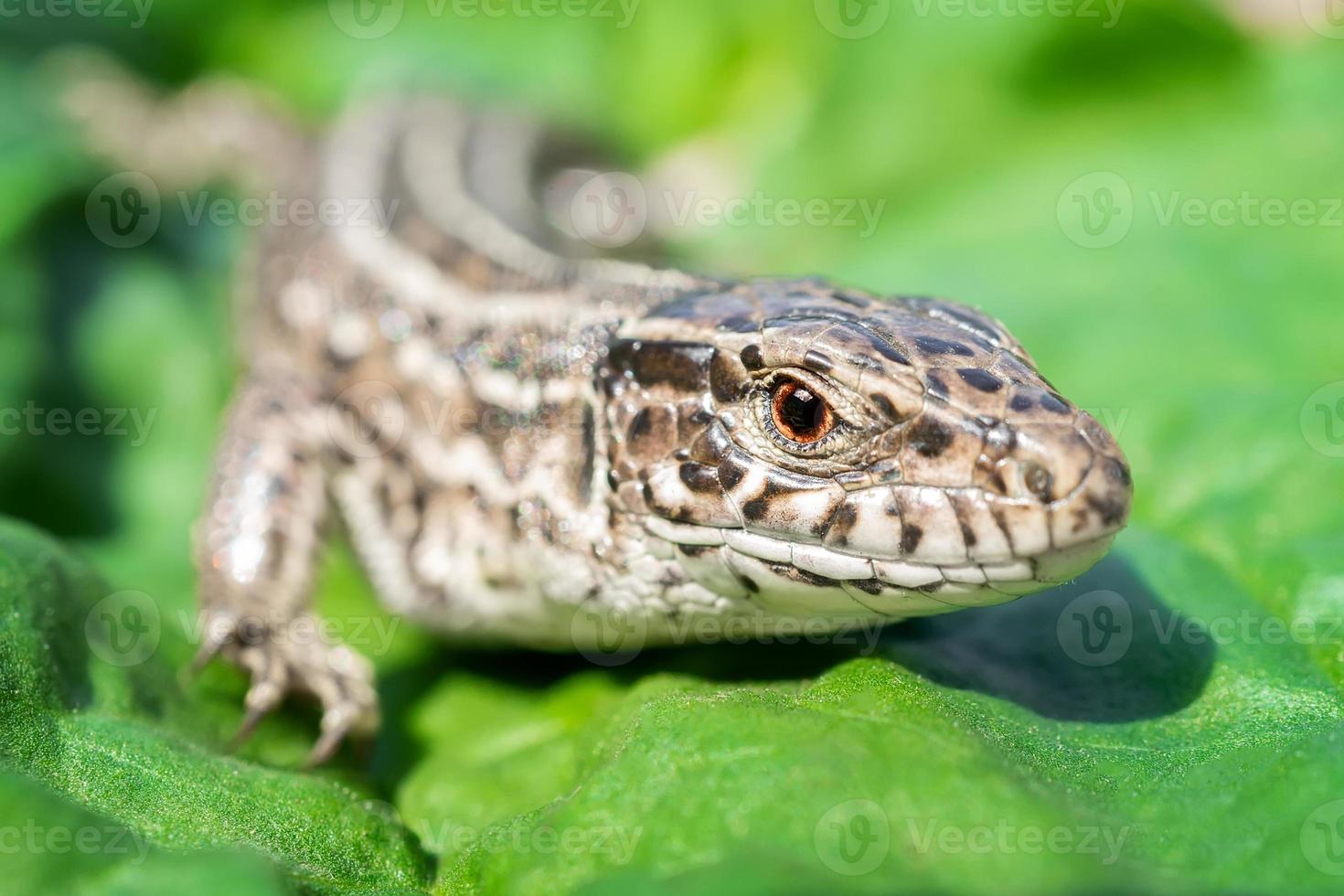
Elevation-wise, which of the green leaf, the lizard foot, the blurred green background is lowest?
the lizard foot

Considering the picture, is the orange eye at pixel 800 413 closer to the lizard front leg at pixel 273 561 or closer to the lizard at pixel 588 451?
the lizard at pixel 588 451

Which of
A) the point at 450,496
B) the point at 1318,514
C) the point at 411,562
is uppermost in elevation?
the point at 1318,514

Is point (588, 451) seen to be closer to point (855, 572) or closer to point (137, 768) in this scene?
point (855, 572)

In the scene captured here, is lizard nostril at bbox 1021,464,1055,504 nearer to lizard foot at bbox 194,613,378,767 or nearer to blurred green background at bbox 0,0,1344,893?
blurred green background at bbox 0,0,1344,893

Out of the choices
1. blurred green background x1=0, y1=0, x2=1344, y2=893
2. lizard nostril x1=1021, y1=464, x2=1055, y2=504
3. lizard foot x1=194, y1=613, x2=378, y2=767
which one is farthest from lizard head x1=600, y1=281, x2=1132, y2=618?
lizard foot x1=194, y1=613, x2=378, y2=767

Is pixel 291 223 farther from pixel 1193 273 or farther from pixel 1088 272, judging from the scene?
pixel 1193 273

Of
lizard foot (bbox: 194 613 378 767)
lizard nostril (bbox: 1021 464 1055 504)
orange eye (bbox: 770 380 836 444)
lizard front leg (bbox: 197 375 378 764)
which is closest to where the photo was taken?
lizard nostril (bbox: 1021 464 1055 504)

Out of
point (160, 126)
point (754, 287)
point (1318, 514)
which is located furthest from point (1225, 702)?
point (160, 126)

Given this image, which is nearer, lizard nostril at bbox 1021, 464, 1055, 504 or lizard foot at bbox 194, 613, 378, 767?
lizard nostril at bbox 1021, 464, 1055, 504

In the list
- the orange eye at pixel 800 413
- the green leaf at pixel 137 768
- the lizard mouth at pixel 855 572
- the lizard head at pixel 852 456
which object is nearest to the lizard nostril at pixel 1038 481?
the lizard head at pixel 852 456
